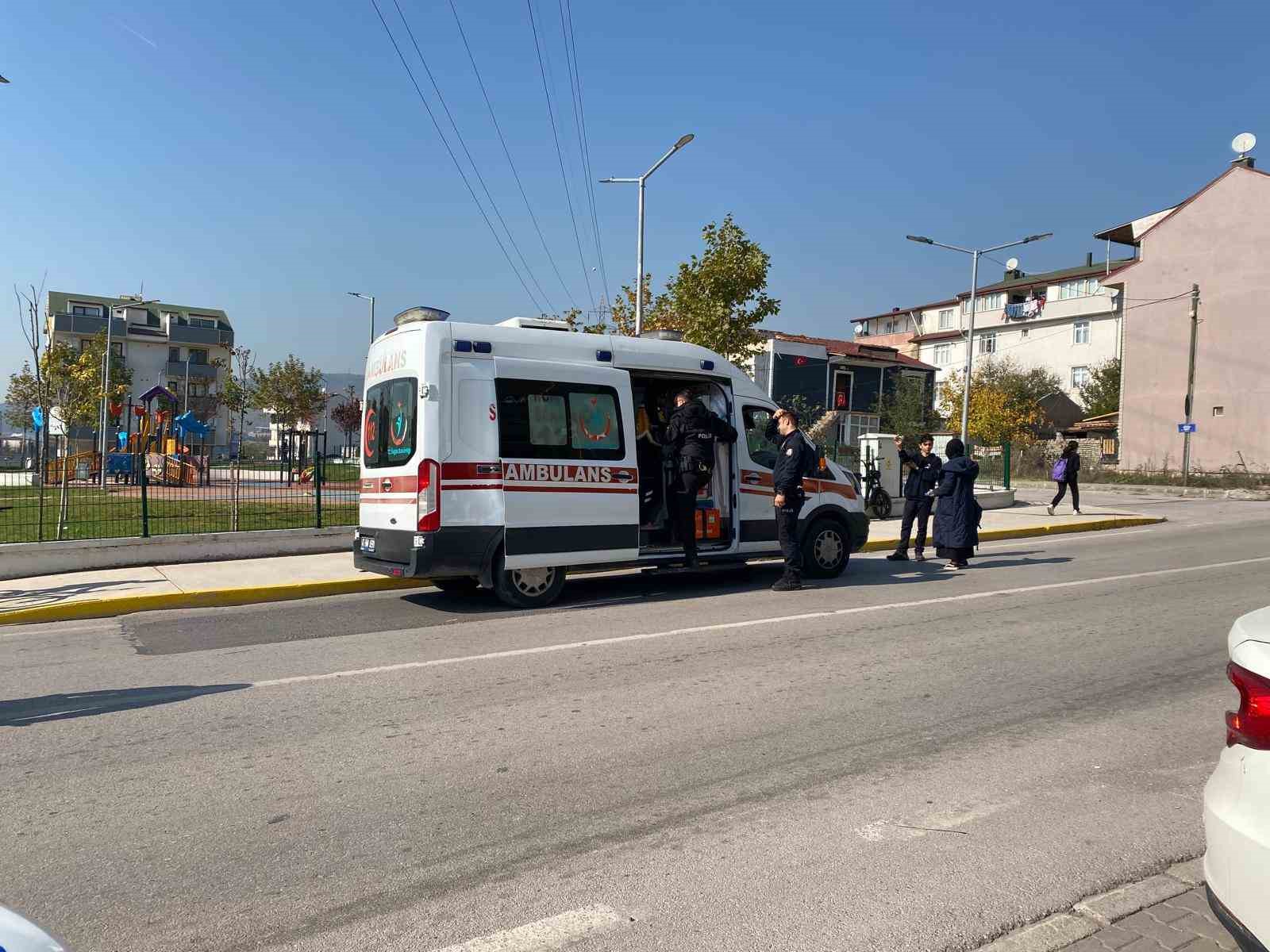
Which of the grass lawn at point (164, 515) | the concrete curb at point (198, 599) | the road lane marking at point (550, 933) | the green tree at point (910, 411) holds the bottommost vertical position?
the concrete curb at point (198, 599)

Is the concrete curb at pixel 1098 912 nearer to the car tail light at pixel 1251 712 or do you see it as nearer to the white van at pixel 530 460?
the car tail light at pixel 1251 712

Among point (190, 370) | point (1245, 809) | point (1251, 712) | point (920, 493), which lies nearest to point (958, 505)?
point (920, 493)

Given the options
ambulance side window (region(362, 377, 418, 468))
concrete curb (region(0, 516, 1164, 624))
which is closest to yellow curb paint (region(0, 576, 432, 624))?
concrete curb (region(0, 516, 1164, 624))

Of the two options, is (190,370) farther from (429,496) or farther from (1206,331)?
(429,496)

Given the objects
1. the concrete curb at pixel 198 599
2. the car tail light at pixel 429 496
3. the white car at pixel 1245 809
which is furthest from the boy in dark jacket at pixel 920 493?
the white car at pixel 1245 809

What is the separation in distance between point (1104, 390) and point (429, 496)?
61831 millimetres

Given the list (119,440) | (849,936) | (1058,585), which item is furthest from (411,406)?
(119,440)

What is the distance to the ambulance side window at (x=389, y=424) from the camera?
8.80 m

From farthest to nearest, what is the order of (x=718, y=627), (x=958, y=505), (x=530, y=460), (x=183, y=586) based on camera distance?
(x=958, y=505), (x=183, y=586), (x=530, y=460), (x=718, y=627)

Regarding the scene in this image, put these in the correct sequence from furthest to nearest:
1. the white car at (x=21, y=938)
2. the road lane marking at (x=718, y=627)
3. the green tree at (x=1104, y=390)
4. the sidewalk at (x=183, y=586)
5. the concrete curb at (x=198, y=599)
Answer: the green tree at (x=1104, y=390)
the sidewalk at (x=183, y=586)
the concrete curb at (x=198, y=599)
the road lane marking at (x=718, y=627)
the white car at (x=21, y=938)

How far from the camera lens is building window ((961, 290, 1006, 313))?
73875 mm

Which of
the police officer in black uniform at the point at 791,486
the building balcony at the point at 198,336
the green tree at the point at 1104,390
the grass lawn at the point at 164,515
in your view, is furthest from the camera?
the building balcony at the point at 198,336

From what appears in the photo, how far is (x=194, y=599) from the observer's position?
32.4ft

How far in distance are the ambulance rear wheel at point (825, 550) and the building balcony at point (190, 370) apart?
78.8m
